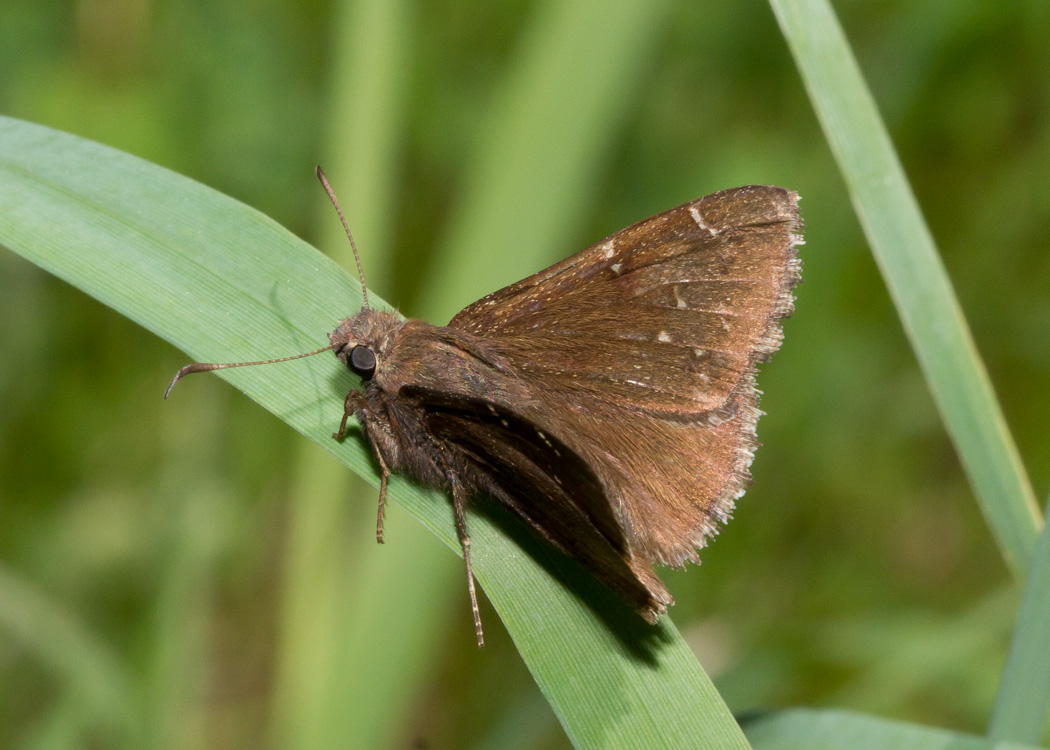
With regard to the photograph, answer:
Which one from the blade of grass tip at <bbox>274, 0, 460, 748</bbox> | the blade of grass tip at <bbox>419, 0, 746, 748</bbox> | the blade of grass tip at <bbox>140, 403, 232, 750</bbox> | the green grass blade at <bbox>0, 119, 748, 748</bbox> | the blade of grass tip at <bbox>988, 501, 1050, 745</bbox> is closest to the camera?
the blade of grass tip at <bbox>988, 501, 1050, 745</bbox>

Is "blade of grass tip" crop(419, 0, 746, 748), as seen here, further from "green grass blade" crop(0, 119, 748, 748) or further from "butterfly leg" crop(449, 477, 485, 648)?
"green grass blade" crop(0, 119, 748, 748)

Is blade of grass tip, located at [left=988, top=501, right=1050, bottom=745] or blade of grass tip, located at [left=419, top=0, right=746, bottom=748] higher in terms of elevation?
blade of grass tip, located at [left=419, top=0, right=746, bottom=748]

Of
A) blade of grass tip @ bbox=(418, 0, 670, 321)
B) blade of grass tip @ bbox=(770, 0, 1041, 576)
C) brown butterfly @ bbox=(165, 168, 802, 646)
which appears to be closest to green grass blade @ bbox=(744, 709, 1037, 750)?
brown butterfly @ bbox=(165, 168, 802, 646)

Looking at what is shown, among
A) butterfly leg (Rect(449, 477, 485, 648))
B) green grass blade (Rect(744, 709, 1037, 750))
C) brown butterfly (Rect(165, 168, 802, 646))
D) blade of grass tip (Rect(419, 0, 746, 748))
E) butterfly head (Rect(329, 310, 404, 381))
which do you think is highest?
blade of grass tip (Rect(419, 0, 746, 748))

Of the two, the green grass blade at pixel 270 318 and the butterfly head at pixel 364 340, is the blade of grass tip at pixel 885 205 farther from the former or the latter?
the butterfly head at pixel 364 340

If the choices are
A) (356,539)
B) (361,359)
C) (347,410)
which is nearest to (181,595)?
(356,539)
